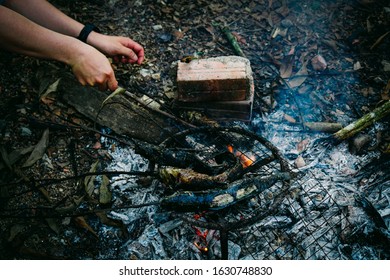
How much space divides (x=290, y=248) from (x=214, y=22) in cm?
339

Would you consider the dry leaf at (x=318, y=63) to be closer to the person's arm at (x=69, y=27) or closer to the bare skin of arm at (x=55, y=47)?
the person's arm at (x=69, y=27)

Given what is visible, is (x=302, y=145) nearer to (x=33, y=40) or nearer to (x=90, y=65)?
(x=90, y=65)

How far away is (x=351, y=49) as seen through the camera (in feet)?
14.0

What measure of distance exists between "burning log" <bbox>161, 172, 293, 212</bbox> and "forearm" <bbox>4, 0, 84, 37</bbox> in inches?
76.6

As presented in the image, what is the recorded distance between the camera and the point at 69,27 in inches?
122

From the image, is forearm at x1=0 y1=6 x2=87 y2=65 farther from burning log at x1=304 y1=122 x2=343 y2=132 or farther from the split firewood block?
burning log at x1=304 y1=122 x2=343 y2=132

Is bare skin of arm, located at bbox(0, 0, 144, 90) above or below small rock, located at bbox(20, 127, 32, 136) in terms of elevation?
above

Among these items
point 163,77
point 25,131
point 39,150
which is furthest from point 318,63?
point 25,131

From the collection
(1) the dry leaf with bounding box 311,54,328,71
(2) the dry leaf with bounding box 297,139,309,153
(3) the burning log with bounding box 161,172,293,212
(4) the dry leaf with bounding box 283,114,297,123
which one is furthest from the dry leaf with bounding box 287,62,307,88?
(3) the burning log with bounding box 161,172,293,212

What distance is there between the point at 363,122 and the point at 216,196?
1999 millimetres

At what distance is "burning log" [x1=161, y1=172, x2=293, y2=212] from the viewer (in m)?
2.40

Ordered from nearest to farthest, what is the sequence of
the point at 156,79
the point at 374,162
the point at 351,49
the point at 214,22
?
the point at 374,162 < the point at 156,79 < the point at 351,49 < the point at 214,22

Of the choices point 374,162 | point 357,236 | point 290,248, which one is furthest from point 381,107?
point 290,248

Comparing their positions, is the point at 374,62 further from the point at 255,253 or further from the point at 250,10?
the point at 255,253
